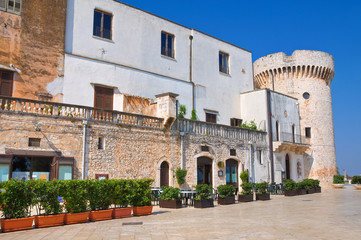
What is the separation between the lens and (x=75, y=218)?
36.9 feet

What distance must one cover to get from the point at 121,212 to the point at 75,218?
192 centimetres

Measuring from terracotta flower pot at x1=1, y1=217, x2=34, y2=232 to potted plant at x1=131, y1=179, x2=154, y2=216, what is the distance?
156 inches

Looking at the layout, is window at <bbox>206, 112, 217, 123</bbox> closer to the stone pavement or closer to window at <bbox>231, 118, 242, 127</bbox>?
window at <bbox>231, 118, 242, 127</bbox>

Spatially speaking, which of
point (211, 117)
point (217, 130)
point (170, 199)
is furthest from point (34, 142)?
point (211, 117)

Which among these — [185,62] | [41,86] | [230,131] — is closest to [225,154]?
[230,131]

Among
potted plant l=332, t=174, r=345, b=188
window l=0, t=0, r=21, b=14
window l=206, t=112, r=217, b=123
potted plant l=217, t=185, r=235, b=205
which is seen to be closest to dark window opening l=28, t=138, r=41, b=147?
window l=0, t=0, r=21, b=14

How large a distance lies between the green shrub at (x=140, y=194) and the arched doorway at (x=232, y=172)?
11.3 meters

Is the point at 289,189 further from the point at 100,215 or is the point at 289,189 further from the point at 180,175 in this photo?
the point at 100,215

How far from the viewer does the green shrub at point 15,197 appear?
392 inches

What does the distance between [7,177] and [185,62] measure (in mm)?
15912

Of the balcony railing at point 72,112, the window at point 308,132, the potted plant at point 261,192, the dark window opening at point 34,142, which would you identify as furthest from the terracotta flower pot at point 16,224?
the window at point 308,132

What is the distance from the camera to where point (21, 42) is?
18.5m

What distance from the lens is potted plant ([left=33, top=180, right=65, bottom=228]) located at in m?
10.6

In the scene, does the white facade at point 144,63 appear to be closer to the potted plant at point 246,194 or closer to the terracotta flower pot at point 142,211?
the potted plant at point 246,194
